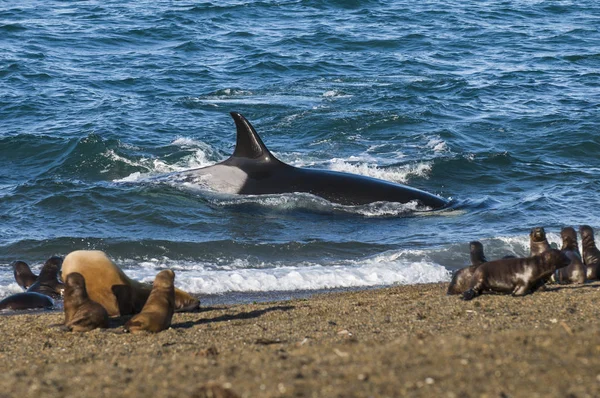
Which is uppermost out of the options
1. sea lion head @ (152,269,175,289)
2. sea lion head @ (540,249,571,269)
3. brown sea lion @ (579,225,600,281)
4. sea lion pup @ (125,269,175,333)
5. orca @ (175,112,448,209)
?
sea lion head @ (152,269,175,289)

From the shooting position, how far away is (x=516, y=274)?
9.88m

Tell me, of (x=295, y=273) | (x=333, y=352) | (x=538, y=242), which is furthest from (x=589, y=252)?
(x=333, y=352)

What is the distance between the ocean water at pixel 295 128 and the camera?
1389cm

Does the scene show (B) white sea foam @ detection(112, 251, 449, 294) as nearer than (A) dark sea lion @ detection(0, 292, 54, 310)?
No

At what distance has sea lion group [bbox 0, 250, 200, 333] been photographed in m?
8.50

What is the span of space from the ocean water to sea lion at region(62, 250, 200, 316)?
2.17 m

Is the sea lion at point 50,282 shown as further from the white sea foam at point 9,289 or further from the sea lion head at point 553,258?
the sea lion head at point 553,258

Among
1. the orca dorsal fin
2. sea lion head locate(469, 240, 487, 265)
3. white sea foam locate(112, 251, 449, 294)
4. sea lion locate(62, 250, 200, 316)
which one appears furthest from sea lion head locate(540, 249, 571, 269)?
the orca dorsal fin

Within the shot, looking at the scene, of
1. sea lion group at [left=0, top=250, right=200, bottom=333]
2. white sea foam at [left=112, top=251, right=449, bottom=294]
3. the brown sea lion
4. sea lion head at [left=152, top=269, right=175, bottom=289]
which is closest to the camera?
sea lion group at [left=0, top=250, right=200, bottom=333]

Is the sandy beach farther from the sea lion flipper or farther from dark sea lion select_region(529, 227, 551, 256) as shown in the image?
dark sea lion select_region(529, 227, 551, 256)

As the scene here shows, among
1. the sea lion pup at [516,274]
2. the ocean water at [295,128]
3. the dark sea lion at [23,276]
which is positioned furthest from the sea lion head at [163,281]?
the dark sea lion at [23,276]

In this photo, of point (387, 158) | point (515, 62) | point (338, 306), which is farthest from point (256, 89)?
point (338, 306)

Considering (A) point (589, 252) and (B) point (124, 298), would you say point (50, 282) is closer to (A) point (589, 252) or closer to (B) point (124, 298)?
(B) point (124, 298)

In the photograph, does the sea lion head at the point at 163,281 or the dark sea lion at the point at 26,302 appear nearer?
the sea lion head at the point at 163,281
